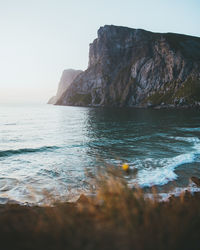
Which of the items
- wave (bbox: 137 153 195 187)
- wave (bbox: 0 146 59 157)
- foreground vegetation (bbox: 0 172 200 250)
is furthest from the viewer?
wave (bbox: 0 146 59 157)

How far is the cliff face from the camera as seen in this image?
125 metres

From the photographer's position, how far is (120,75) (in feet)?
595

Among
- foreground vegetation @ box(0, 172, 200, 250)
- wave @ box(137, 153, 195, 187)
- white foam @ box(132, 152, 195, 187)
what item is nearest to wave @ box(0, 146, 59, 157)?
white foam @ box(132, 152, 195, 187)

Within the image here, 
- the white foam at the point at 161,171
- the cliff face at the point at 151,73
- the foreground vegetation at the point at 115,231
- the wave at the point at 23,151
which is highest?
the cliff face at the point at 151,73

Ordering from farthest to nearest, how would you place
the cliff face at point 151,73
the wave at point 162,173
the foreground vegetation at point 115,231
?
the cliff face at point 151,73 → the wave at point 162,173 → the foreground vegetation at point 115,231

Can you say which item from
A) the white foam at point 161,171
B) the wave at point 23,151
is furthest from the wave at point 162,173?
the wave at point 23,151

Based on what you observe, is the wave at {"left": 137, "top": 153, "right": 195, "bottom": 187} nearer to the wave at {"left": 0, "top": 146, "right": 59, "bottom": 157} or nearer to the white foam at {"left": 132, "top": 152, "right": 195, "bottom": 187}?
the white foam at {"left": 132, "top": 152, "right": 195, "bottom": 187}

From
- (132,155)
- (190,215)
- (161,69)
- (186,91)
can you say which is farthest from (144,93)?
(190,215)

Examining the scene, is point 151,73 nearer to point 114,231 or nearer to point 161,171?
point 161,171

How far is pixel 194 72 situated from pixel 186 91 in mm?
21196

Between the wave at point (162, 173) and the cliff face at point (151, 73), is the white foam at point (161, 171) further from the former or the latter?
the cliff face at point (151, 73)

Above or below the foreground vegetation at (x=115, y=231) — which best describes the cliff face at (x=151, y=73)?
above

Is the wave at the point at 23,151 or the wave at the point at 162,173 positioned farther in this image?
the wave at the point at 23,151

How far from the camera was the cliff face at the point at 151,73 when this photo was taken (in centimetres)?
12514
